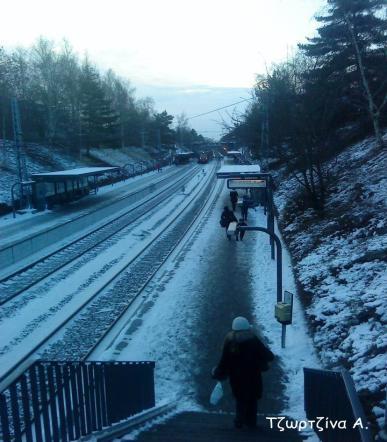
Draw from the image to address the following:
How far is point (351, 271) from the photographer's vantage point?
41.4ft

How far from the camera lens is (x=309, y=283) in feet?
44.9

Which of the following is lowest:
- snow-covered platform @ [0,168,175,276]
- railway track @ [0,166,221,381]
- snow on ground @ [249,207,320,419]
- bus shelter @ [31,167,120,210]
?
snow on ground @ [249,207,320,419]

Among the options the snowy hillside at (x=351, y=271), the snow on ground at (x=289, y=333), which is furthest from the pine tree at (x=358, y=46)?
the snow on ground at (x=289, y=333)

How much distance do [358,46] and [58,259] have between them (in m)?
18.5

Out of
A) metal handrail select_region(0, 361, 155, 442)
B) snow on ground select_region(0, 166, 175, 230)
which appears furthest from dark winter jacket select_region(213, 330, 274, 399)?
snow on ground select_region(0, 166, 175, 230)

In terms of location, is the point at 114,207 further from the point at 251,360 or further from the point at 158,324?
the point at 251,360

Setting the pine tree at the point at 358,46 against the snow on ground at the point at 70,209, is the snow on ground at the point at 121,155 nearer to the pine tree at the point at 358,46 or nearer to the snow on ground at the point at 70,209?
the snow on ground at the point at 70,209

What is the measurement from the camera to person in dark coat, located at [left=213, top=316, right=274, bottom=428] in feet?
17.8

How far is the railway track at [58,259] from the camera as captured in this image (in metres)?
14.8

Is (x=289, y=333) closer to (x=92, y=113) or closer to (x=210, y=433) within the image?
(x=210, y=433)

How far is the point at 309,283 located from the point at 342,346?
14.5ft

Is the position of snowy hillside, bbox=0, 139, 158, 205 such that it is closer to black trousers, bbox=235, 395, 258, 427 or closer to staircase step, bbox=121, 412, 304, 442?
staircase step, bbox=121, 412, 304, 442

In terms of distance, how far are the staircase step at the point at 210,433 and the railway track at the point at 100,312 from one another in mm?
2058

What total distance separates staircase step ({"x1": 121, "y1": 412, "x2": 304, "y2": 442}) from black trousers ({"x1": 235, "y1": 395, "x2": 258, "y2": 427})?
9 cm
